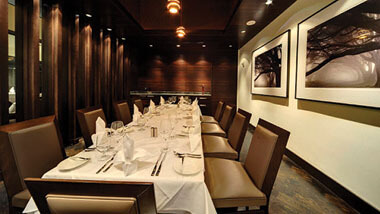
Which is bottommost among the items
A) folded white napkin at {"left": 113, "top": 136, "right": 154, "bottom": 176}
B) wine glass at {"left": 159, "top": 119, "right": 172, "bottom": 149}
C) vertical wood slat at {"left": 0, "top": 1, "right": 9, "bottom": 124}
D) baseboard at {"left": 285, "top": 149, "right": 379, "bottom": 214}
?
baseboard at {"left": 285, "top": 149, "right": 379, "bottom": 214}

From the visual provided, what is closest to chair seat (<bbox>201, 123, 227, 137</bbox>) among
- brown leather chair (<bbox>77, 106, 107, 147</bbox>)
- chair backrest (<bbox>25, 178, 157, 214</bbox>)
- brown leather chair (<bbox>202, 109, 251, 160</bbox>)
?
brown leather chair (<bbox>202, 109, 251, 160</bbox>)

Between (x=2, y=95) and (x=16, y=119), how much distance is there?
1.73 feet

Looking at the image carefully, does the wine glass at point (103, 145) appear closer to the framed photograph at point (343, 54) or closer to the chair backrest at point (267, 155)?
the chair backrest at point (267, 155)

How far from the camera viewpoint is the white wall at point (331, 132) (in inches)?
66.6

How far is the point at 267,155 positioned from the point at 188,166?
0.56m

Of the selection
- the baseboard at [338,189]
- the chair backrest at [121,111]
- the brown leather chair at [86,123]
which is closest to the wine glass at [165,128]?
the brown leather chair at [86,123]

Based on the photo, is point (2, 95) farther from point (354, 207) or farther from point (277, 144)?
point (354, 207)

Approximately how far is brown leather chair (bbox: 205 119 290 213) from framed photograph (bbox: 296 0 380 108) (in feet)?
3.73

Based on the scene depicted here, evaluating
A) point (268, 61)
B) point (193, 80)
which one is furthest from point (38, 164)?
point (193, 80)

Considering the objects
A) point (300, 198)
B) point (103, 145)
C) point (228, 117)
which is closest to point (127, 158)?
point (103, 145)

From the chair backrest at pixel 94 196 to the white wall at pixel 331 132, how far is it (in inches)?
84.1

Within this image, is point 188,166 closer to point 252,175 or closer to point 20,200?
point 252,175

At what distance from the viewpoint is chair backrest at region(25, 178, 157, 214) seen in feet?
1.88

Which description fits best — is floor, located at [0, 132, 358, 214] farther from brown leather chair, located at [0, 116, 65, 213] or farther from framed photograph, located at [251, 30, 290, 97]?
framed photograph, located at [251, 30, 290, 97]
